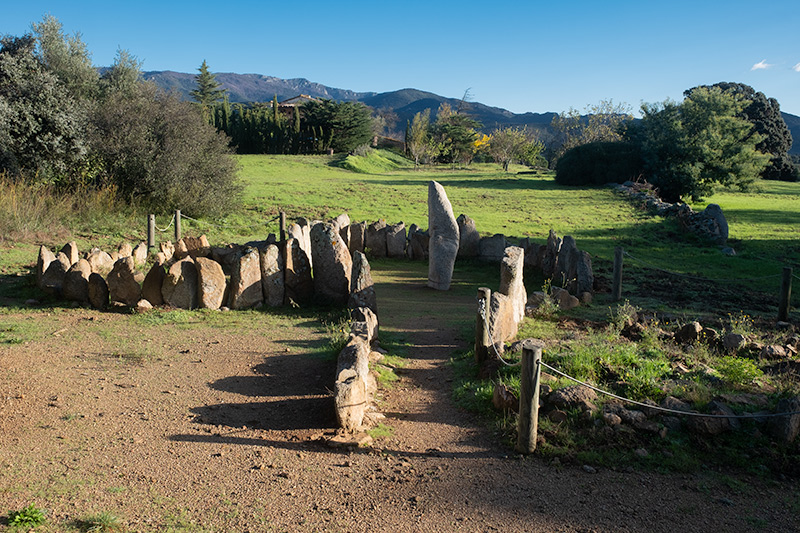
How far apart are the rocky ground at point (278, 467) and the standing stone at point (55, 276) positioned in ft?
9.07

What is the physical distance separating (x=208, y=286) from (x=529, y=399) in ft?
20.3

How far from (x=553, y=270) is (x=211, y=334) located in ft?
24.7

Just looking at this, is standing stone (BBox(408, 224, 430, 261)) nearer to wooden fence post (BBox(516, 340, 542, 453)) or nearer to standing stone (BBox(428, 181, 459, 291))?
standing stone (BBox(428, 181, 459, 291))

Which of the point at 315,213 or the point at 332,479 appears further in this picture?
the point at 315,213

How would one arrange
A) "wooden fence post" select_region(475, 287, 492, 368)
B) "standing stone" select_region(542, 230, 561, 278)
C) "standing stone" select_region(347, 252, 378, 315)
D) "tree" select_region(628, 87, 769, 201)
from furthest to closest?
"tree" select_region(628, 87, 769, 201) < "standing stone" select_region(542, 230, 561, 278) < "standing stone" select_region(347, 252, 378, 315) < "wooden fence post" select_region(475, 287, 492, 368)

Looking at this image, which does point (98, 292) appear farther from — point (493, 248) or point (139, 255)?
point (493, 248)

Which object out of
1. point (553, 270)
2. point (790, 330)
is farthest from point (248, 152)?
point (790, 330)

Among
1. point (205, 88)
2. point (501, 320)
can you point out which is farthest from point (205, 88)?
point (501, 320)

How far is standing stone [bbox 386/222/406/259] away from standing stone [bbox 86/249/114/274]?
6637 millimetres

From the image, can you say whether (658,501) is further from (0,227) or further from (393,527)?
(0,227)

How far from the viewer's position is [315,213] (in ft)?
66.3

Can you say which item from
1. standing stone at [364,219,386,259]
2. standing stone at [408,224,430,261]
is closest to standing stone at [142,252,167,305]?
standing stone at [364,219,386,259]

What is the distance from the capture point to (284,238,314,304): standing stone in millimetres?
10422

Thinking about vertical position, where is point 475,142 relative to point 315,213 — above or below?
above
